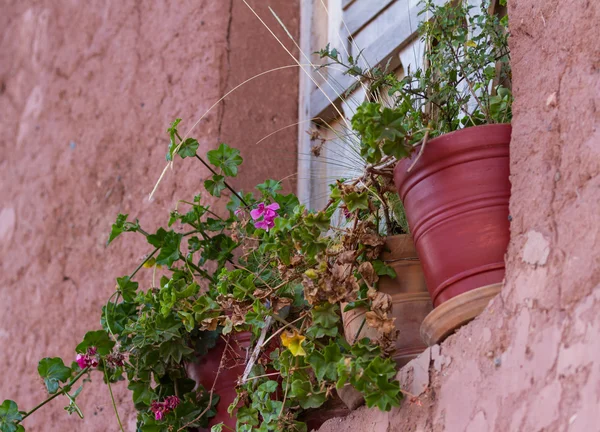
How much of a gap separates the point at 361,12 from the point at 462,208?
1538 mm

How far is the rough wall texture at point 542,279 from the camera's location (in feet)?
5.28

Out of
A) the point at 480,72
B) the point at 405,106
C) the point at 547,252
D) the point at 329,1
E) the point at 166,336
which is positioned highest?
the point at 329,1

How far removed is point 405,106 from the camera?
2.04m

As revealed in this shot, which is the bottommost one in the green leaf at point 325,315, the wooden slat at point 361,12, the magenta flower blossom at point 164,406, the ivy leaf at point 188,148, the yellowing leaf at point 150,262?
the magenta flower blossom at point 164,406

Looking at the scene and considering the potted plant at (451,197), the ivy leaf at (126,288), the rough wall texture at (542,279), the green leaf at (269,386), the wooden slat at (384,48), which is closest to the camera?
the rough wall texture at (542,279)

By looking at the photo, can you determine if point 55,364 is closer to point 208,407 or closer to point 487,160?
Answer: point 208,407

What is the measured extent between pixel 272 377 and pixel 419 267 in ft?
1.47

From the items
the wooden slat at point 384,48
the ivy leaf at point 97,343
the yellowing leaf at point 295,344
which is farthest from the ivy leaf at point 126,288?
the wooden slat at point 384,48

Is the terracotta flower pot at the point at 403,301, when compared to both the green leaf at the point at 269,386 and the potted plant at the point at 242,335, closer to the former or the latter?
the potted plant at the point at 242,335

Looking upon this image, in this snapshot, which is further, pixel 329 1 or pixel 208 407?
pixel 329 1

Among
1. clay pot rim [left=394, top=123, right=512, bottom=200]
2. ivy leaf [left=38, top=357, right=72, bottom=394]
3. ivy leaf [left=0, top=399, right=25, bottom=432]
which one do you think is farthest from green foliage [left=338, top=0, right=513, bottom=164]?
ivy leaf [left=0, top=399, right=25, bottom=432]

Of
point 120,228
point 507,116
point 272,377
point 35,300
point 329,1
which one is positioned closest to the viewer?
point 507,116

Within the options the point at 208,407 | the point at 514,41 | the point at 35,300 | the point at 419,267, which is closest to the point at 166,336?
the point at 208,407

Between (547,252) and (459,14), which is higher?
A: (459,14)
